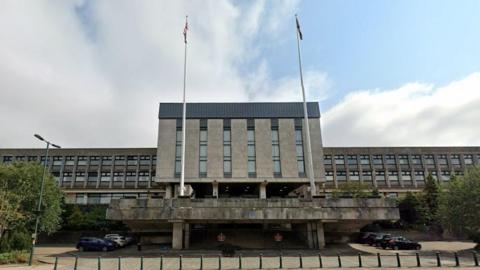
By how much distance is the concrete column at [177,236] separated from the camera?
1249 inches

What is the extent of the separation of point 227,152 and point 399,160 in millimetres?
42282


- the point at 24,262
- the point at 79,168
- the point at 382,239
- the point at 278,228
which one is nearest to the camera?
the point at 24,262

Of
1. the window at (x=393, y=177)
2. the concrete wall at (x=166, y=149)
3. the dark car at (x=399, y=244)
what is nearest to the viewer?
the dark car at (x=399, y=244)

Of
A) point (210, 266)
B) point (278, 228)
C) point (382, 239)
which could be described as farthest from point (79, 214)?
point (382, 239)

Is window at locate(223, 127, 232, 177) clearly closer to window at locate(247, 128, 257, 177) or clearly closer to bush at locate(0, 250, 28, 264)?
window at locate(247, 128, 257, 177)

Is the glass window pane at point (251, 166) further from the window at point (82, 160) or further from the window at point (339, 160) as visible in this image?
the window at point (82, 160)

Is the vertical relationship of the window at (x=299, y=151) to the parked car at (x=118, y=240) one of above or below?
above

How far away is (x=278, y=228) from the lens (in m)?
40.6

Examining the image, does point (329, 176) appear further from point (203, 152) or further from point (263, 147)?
point (203, 152)

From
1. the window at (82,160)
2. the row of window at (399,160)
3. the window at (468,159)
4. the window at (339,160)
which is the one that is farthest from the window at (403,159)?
the window at (82,160)

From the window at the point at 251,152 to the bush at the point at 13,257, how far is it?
3077cm

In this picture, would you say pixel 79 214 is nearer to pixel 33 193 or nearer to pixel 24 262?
pixel 33 193

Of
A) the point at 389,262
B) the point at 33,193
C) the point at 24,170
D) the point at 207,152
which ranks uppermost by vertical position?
the point at 207,152

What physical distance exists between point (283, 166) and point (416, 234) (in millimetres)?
23523
